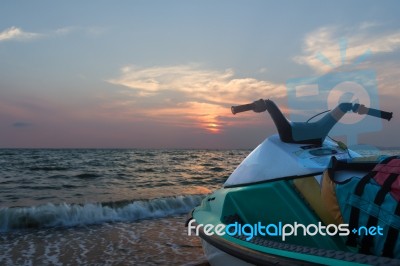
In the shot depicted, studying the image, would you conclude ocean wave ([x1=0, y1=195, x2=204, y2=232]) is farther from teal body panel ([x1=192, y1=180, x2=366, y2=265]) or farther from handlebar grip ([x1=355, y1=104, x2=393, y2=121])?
handlebar grip ([x1=355, y1=104, x2=393, y2=121])

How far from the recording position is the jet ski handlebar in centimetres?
327

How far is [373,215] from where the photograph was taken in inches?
82.0

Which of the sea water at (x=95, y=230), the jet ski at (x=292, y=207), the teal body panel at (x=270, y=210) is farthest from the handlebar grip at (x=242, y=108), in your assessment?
the sea water at (x=95, y=230)

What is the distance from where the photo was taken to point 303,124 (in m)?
3.33

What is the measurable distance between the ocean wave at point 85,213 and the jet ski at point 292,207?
5.12 meters

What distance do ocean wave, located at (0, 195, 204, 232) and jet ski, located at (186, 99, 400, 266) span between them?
5124 millimetres

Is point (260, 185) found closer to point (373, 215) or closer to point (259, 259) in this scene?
point (259, 259)

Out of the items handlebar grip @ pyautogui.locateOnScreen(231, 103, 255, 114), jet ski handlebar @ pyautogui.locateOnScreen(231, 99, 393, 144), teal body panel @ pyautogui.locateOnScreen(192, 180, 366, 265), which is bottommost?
teal body panel @ pyautogui.locateOnScreen(192, 180, 366, 265)

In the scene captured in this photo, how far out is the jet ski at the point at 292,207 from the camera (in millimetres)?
2107

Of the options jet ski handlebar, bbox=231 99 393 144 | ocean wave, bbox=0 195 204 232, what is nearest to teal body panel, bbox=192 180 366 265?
jet ski handlebar, bbox=231 99 393 144

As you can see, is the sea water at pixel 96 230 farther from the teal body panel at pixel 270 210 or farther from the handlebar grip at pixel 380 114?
the teal body panel at pixel 270 210

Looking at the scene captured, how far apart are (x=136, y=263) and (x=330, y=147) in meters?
3.22

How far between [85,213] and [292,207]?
6.94m

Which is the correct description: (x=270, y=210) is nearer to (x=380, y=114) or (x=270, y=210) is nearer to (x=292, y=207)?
(x=292, y=207)
